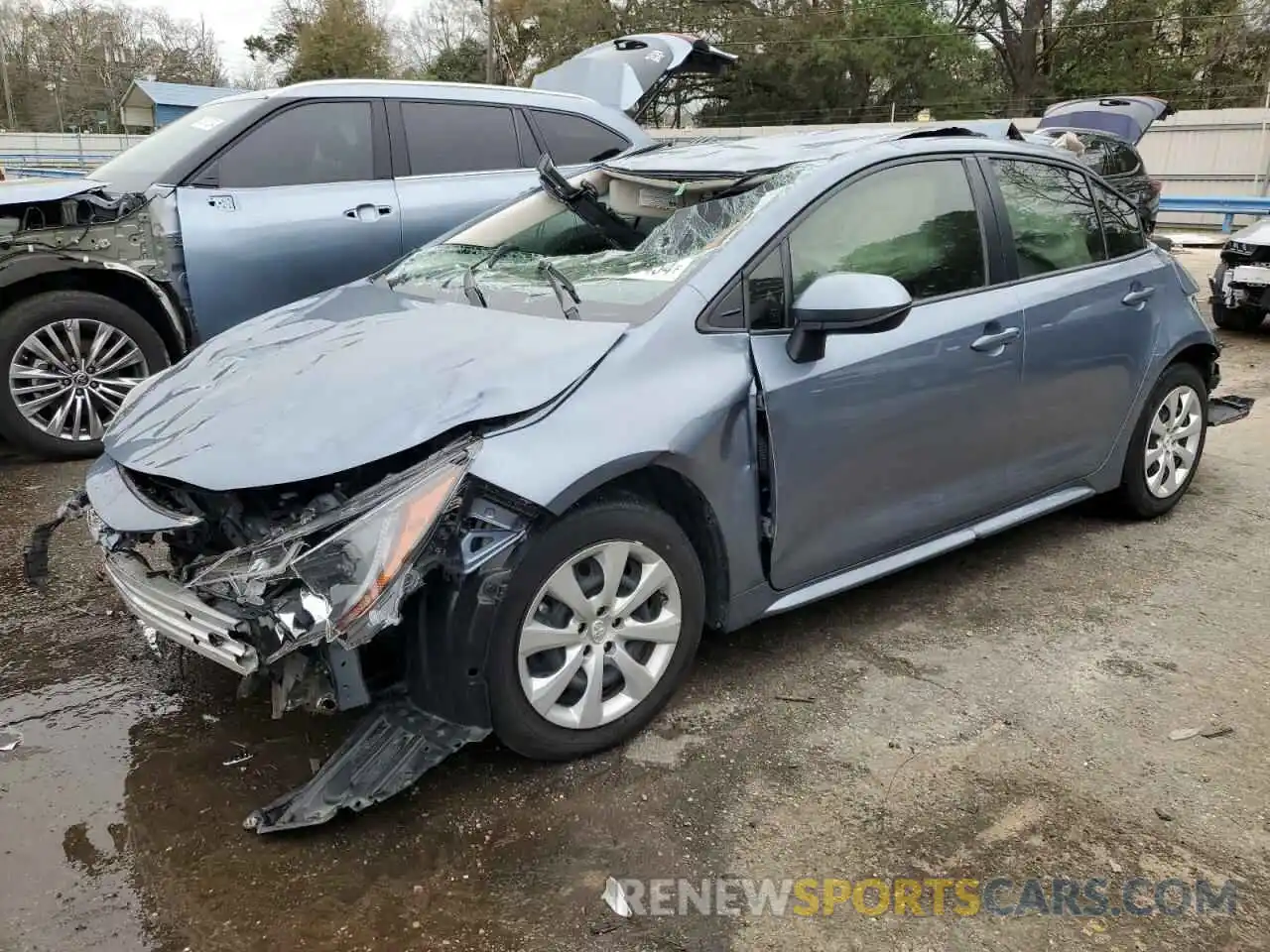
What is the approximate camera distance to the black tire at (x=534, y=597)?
2.44m

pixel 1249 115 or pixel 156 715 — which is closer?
pixel 156 715

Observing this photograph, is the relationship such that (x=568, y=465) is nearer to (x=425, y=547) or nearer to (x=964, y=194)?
(x=425, y=547)

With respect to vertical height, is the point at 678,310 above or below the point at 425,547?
above

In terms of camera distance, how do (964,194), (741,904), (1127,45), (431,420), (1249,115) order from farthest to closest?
1. (1127,45)
2. (1249,115)
3. (964,194)
4. (431,420)
5. (741,904)

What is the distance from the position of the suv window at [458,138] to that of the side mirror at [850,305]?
372 cm

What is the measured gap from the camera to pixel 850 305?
2805 millimetres

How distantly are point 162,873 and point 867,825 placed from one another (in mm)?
1677

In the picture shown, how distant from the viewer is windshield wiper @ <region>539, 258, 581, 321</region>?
2.96 metres

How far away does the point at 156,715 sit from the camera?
2.96 meters

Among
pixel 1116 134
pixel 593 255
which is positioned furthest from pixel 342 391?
pixel 1116 134

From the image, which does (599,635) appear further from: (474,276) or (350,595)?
(474,276)

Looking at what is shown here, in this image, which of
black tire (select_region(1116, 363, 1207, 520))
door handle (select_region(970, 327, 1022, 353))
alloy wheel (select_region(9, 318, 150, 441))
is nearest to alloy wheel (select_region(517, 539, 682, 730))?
door handle (select_region(970, 327, 1022, 353))

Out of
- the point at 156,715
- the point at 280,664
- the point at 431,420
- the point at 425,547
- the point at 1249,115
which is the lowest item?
the point at 156,715

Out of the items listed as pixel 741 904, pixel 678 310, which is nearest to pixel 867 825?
pixel 741 904
